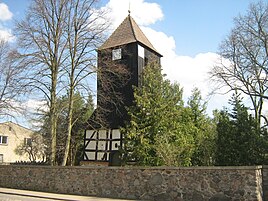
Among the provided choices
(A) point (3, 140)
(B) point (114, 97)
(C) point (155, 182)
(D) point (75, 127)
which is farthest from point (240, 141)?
(A) point (3, 140)

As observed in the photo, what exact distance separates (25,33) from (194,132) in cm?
1408

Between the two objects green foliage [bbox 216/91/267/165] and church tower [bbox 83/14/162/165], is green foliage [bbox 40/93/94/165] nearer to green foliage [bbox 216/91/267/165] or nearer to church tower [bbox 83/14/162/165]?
church tower [bbox 83/14/162/165]

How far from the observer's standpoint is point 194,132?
23.5m

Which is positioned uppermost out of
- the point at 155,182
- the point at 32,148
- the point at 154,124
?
the point at 154,124

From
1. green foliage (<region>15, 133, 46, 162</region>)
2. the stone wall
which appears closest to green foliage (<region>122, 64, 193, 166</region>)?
the stone wall

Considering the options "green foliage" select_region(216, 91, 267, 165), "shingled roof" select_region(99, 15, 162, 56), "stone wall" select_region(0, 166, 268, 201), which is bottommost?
"stone wall" select_region(0, 166, 268, 201)

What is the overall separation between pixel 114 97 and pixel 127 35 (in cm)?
567

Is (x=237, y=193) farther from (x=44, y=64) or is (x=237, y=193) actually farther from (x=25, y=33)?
(x=25, y=33)

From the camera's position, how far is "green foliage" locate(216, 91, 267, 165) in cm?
1603

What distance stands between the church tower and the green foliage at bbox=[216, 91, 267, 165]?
8.54 m

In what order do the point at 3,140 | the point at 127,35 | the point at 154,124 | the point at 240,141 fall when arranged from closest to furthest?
the point at 240,141
the point at 154,124
the point at 127,35
the point at 3,140

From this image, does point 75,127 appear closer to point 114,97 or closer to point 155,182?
point 114,97

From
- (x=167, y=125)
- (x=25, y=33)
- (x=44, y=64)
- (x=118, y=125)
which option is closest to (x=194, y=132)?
(x=167, y=125)

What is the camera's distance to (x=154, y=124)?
20469 mm
